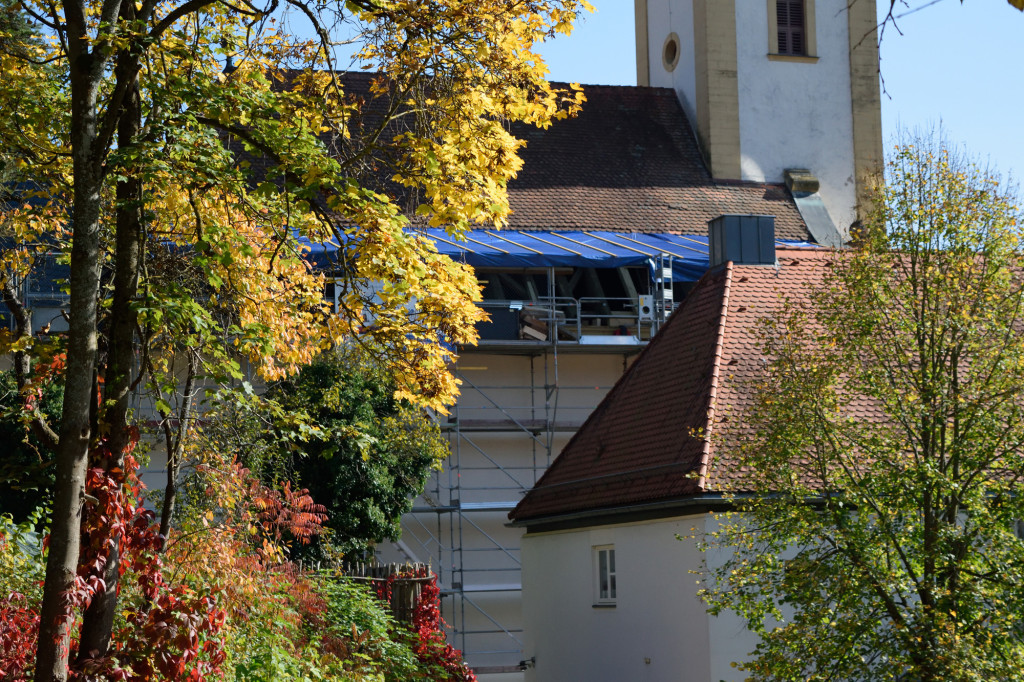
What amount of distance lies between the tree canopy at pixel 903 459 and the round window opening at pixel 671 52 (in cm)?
2501

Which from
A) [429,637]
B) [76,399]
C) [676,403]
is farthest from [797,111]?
[76,399]

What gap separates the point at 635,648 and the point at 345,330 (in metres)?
9.62

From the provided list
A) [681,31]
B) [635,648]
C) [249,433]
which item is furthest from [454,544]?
[681,31]

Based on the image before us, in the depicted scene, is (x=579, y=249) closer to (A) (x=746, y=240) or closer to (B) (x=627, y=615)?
(A) (x=746, y=240)

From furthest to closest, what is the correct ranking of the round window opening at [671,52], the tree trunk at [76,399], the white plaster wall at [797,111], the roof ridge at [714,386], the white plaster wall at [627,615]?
the round window opening at [671,52] → the white plaster wall at [797,111] → the white plaster wall at [627,615] → the roof ridge at [714,386] → the tree trunk at [76,399]

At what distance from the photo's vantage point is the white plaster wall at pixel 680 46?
117ft

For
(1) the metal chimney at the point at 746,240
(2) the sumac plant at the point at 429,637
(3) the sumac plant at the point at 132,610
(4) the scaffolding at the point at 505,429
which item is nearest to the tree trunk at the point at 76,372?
(3) the sumac plant at the point at 132,610

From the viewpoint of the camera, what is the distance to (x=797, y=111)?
35219 mm

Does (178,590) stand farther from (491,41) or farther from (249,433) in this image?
(249,433)

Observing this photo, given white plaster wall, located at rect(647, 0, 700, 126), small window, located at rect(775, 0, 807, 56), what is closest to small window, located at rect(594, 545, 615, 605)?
white plaster wall, located at rect(647, 0, 700, 126)

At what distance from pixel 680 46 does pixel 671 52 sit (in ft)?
3.21

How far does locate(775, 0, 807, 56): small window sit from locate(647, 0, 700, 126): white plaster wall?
2392mm

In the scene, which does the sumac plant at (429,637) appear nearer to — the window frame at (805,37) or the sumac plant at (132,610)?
the sumac plant at (132,610)

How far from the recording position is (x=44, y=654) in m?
7.19
